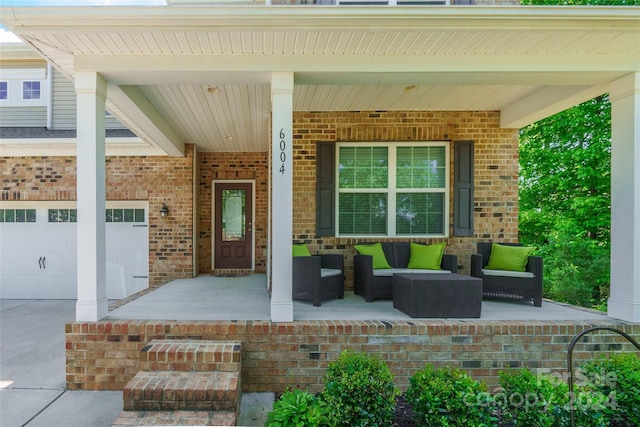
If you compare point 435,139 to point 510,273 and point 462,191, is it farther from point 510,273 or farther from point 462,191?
point 510,273

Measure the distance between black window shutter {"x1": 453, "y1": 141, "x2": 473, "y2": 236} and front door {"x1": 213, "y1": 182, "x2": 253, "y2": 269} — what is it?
4.22m

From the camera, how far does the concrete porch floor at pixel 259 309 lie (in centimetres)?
321

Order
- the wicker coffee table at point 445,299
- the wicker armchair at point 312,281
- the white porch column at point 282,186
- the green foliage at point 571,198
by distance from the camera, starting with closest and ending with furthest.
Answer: the white porch column at point 282,186 < the wicker coffee table at point 445,299 < the wicker armchair at point 312,281 < the green foliage at point 571,198

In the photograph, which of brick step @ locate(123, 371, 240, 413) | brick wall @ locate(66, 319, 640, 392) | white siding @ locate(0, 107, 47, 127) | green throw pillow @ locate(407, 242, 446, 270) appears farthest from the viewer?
white siding @ locate(0, 107, 47, 127)

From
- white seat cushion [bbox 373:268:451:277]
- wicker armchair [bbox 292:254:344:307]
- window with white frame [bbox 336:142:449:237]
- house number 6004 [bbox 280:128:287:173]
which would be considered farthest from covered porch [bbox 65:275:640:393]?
window with white frame [bbox 336:142:449:237]

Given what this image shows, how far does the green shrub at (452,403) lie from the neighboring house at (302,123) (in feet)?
4.40

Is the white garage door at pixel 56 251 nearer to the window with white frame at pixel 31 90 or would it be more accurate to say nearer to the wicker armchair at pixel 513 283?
the window with white frame at pixel 31 90

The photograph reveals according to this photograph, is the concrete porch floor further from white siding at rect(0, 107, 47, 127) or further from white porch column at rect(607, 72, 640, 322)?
white siding at rect(0, 107, 47, 127)

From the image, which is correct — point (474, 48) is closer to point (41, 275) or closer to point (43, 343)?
point (43, 343)

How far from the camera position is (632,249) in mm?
3088

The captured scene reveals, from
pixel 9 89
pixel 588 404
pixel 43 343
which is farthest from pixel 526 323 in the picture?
pixel 9 89

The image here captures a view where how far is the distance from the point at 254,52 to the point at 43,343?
4.20 metres

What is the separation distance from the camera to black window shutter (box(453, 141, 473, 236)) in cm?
479

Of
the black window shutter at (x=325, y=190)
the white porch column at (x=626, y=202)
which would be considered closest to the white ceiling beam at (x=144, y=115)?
the black window shutter at (x=325, y=190)
